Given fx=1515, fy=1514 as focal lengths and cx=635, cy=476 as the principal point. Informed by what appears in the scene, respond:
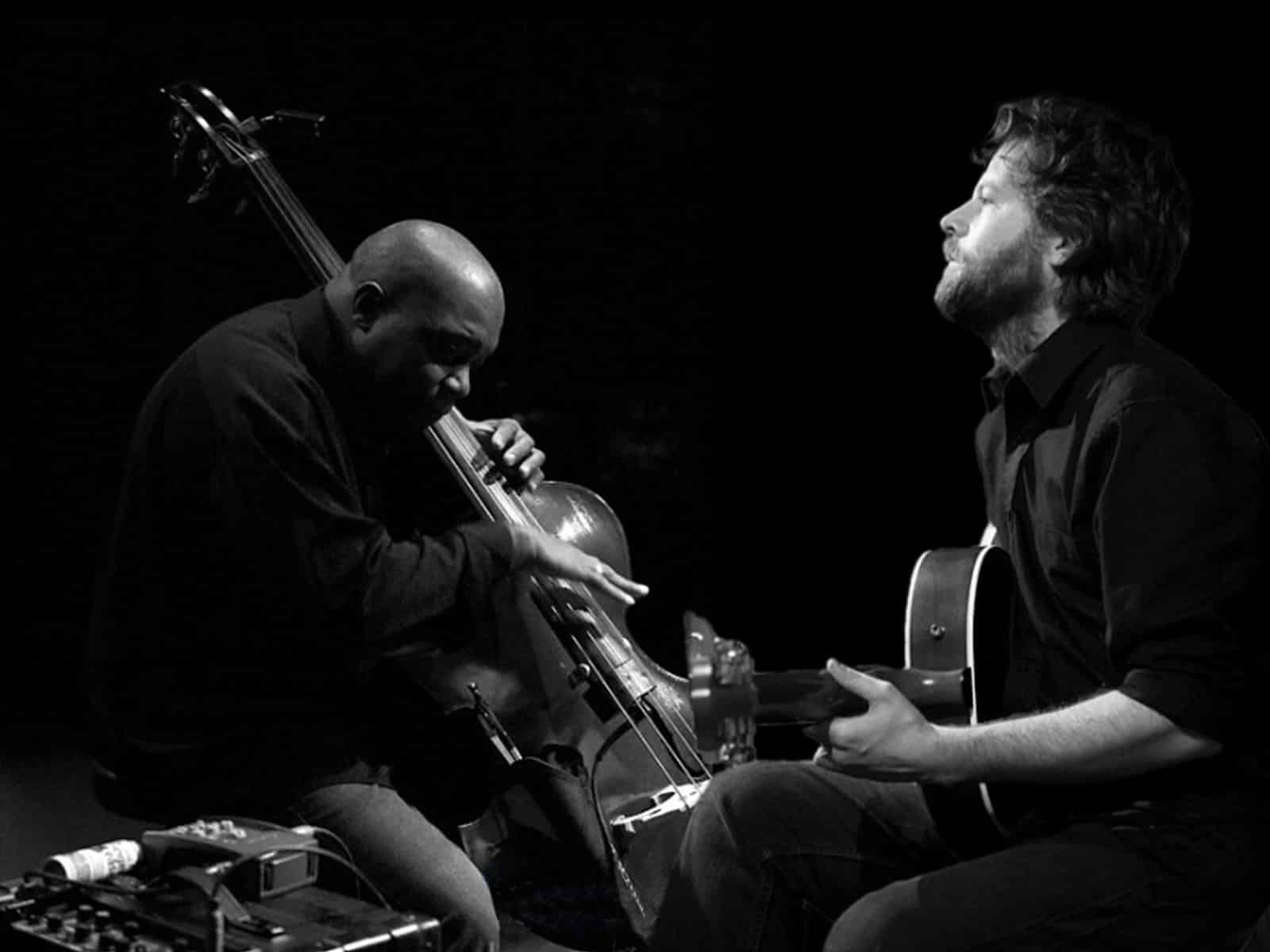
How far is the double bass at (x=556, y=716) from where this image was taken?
2.62 m

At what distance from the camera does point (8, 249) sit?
3.24 meters

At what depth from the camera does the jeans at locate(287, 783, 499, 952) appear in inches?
94.6

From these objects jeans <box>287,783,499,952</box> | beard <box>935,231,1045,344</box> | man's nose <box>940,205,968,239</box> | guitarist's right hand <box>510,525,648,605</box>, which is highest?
man's nose <box>940,205,968,239</box>

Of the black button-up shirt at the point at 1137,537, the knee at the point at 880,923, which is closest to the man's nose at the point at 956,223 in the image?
the black button-up shirt at the point at 1137,537

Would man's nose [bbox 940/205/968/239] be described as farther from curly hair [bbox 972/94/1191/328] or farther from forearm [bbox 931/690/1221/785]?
forearm [bbox 931/690/1221/785]

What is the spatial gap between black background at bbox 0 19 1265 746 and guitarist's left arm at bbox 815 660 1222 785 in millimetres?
1456

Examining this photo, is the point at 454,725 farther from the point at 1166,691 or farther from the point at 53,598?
the point at 1166,691

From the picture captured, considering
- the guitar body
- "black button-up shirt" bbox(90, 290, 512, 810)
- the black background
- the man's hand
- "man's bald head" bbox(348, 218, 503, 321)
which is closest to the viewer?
the guitar body

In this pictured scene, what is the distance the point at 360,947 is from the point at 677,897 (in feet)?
1.78

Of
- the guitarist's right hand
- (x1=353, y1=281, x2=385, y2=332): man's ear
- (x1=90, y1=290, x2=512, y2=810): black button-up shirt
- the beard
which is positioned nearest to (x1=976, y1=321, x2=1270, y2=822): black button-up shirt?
the beard

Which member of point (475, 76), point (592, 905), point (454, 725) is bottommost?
point (592, 905)

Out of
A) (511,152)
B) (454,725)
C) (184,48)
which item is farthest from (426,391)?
(184,48)

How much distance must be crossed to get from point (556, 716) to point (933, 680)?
797 mm

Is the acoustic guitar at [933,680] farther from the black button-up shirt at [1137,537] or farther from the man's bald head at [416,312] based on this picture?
the man's bald head at [416,312]
